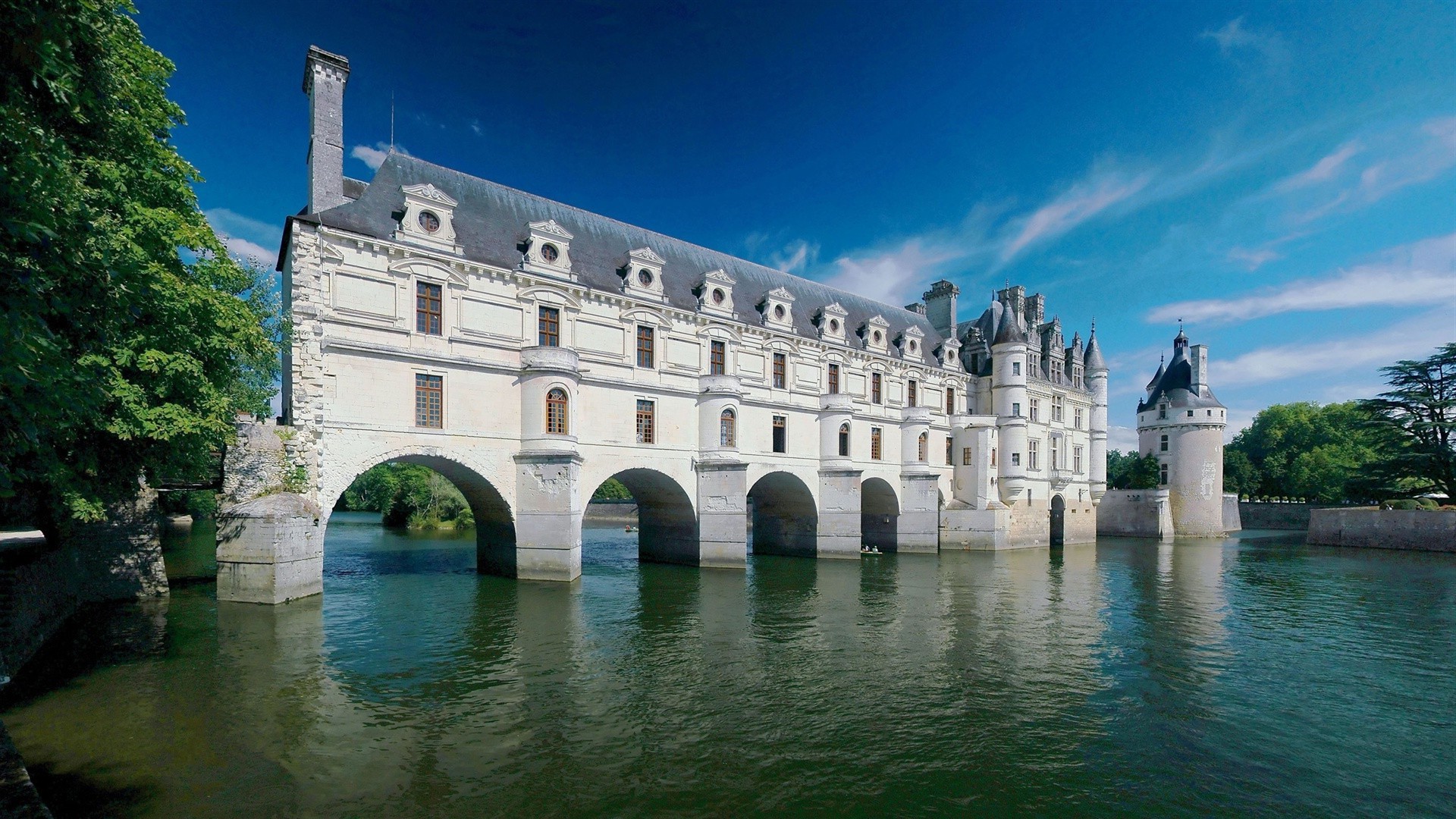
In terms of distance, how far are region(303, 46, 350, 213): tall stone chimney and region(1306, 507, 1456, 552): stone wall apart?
66187 millimetres

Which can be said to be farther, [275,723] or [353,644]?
[353,644]

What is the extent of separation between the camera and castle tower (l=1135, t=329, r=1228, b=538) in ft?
181

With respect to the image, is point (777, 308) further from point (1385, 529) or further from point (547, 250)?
point (1385, 529)

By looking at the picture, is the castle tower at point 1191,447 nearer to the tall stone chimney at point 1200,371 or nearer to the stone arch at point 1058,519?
the tall stone chimney at point 1200,371

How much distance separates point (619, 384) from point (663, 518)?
25.2 ft

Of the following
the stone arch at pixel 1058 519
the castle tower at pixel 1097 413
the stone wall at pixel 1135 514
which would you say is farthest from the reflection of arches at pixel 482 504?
the stone wall at pixel 1135 514

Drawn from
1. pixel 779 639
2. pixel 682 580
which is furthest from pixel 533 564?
pixel 779 639

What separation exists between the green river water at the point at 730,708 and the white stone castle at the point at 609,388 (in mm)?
4820

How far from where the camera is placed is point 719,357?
29703mm

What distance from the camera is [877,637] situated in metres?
16.6

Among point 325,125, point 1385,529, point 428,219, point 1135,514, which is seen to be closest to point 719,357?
point 428,219

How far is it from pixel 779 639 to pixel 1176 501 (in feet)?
180

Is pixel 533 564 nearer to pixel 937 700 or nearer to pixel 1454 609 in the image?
pixel 937 700

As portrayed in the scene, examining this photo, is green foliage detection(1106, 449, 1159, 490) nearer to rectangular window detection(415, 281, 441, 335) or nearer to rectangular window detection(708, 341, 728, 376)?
rectangular window detection(708, 341, 728, 376)
